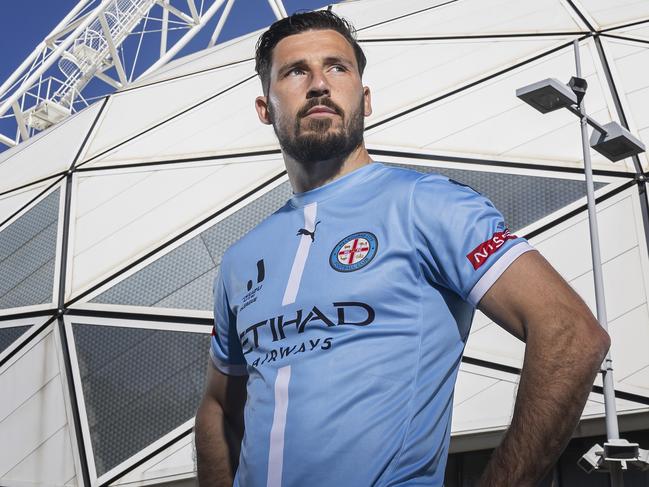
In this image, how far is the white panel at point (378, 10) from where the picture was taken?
11336 mm

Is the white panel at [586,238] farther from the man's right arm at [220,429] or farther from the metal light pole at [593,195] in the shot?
the man's right arm at [220,429]

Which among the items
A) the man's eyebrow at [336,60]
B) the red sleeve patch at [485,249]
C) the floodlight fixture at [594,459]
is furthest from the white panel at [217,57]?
the red sleeve patch at [485,249]

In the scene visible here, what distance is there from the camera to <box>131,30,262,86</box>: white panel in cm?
1179

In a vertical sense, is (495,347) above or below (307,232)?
above

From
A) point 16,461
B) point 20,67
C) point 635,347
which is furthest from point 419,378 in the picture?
point 20,67

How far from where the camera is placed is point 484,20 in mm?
10523

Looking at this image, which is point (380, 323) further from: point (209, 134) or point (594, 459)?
point (209, 134)

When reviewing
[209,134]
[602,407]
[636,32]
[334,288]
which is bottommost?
[334,288]

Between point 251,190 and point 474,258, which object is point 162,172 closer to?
point 251,190

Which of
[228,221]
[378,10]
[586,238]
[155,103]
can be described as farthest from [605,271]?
[155,103]

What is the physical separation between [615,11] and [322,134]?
9039 millimetres

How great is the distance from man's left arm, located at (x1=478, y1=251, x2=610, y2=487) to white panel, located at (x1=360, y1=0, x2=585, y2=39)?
28.6 ft

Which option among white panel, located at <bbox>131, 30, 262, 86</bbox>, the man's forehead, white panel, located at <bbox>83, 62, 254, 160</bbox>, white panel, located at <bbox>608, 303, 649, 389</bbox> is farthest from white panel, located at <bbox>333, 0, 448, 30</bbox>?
the man's forehead

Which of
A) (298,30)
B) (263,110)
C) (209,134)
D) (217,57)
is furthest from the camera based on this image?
(217,57)
